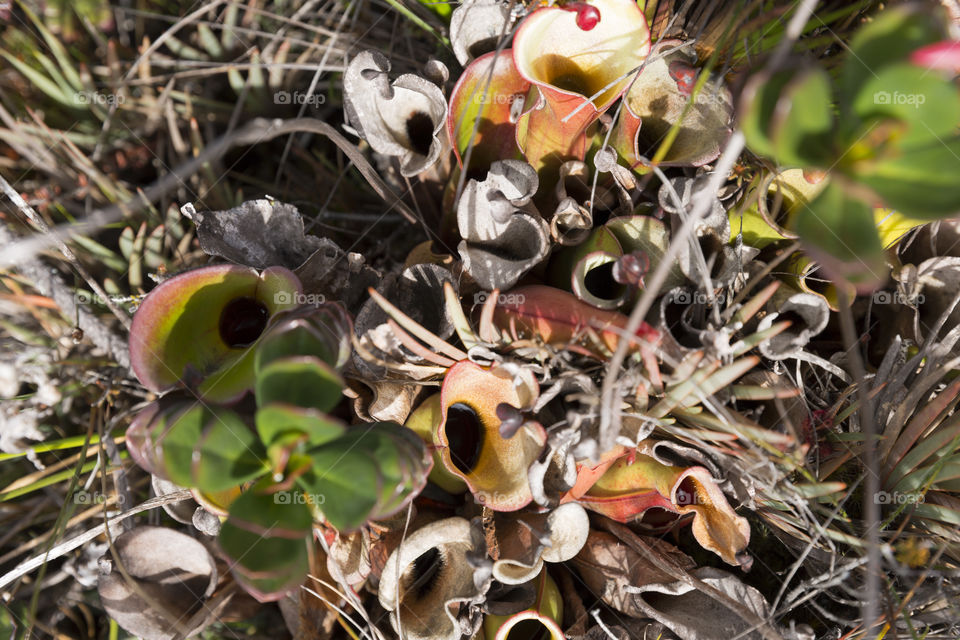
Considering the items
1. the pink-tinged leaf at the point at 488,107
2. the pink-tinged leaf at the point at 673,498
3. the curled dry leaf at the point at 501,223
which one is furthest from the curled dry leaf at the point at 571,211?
the pink-tinged leaf at the point at 673,498

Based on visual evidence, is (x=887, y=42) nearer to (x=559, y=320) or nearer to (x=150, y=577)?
(x=559, y=320)

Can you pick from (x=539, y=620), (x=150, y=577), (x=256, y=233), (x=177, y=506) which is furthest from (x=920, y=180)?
(x=150, y=577)

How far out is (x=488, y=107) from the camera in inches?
63.5

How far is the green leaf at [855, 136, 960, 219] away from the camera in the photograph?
3.10ft

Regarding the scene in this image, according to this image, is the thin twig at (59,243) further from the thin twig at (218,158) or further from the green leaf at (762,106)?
the green leaf at (762,106)

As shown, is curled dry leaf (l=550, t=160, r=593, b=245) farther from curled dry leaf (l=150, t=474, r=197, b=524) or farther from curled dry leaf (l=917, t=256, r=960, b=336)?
curled dry leaf (l=150, t=474, r=197, b=524)

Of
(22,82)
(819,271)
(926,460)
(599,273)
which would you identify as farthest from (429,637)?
(22,82)

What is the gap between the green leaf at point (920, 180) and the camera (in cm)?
94

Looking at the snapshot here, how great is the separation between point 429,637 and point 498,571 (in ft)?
0.83

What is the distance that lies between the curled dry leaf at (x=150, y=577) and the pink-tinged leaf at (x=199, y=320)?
1.60 ft

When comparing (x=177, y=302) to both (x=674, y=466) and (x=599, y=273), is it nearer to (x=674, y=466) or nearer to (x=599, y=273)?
(x=599, y=273)

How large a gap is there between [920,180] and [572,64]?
878 millimetres

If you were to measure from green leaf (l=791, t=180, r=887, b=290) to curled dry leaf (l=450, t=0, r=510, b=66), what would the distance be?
945 millimetres

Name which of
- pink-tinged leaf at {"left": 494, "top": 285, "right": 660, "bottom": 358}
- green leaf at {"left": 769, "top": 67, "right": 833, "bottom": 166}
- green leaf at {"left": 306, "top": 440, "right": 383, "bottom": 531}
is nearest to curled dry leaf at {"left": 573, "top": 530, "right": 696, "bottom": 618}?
pink-tinged leaf at {"left": 494, "top": 285, "right": 660, "bottom": 358}
